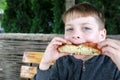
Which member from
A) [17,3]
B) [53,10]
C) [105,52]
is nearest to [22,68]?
[105,52]

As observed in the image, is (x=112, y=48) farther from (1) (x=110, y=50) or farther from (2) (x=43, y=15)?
(2) (x=43, y=15)

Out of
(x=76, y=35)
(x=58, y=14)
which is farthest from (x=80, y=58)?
(x=58, y=14)

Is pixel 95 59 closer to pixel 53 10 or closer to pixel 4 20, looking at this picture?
pixel 53 10

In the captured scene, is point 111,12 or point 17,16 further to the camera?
point 17,16

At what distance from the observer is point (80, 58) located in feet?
8.45

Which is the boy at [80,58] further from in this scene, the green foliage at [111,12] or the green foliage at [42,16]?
the green foliage at [42,16]

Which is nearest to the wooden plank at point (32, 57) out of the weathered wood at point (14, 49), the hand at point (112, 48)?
the weathered wood at point (14, 49)

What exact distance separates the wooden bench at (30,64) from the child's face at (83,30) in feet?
3.42

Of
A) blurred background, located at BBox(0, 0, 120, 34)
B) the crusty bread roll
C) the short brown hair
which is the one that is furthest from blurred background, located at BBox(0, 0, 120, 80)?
the crusty bread roll

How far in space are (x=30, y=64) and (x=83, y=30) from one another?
1.33 meters

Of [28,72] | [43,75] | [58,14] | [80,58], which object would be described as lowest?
[28,72]

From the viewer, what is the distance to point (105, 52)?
2496 millimetres

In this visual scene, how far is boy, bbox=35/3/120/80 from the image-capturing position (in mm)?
2604

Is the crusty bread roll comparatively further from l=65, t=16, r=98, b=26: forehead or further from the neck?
l=65, t=16, r=98, b=26: forehead
